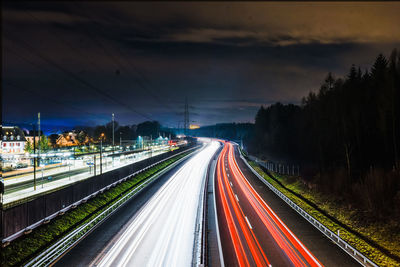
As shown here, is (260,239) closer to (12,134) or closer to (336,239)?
(336,239)

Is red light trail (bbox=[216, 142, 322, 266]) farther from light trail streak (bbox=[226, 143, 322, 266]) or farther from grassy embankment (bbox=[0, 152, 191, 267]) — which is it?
grassy embankment (bbox=[0, 152, 191, 267])

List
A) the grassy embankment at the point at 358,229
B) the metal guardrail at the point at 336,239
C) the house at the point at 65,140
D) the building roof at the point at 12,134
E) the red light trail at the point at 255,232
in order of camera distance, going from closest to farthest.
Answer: the metal guardrail at the point at 336,239 < the red light trail at the point at 255,232 < the grassy embankment at the point at 358,229 < the building roof at the point at 12,134 < the house at the point at 65,140

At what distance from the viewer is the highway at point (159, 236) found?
15.0 meters

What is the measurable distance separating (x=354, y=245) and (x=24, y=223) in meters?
21.3

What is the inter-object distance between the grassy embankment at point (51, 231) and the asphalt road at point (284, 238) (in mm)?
11611

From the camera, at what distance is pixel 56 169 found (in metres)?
49.8

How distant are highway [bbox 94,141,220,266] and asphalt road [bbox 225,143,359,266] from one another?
9.77 ft

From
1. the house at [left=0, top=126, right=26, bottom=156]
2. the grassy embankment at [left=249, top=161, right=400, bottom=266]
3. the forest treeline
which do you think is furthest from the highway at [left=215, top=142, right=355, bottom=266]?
the house at [left=0, top=126, right=26, bottom=156]

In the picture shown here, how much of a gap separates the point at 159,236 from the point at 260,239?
7.07 metres

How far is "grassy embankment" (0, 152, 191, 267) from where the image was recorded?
15.0 meters

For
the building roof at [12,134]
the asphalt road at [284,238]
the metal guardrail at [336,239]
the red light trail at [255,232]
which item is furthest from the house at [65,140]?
the metal guardrail at [336,239]

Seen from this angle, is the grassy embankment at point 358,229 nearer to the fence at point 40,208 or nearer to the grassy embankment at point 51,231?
the grassy embankment at point 51,231

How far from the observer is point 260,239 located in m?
18.2

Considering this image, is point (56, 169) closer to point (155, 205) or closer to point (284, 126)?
point (155, 205)
